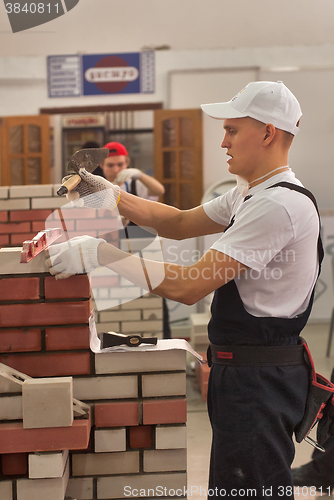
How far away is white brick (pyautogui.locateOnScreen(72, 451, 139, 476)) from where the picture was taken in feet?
4.69

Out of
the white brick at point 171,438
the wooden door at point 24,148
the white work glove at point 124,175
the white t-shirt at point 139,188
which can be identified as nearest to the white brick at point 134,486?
the white brick at point 171,438

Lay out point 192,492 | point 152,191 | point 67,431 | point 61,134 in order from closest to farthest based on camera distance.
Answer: point 67,431, point 192,492, point 152,191, point 61,134

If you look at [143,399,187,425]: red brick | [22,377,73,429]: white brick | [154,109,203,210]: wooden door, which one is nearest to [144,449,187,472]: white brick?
[143,399,187,425]: red brick

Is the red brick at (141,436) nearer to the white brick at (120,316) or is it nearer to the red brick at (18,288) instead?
the red brick at (18,288)

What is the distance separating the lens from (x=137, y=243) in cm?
311

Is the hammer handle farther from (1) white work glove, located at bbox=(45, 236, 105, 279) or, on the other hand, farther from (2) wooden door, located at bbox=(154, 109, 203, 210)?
(2) wooden door, located at bbox=(154, 109, 203, 210)

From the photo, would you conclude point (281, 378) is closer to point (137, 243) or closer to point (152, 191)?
point (137, 243)

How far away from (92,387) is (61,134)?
5.70 meters

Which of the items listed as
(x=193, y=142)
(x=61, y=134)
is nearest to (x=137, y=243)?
(x=193, y=142)

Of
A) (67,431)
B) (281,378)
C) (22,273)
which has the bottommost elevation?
(67,431)

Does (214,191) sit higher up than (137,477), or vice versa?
(214,191)

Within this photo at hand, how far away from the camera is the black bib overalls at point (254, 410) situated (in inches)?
51.1

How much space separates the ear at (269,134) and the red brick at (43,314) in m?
0.72

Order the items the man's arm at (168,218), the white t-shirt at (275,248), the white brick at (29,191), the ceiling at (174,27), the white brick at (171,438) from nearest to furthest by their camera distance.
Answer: the white t-shirt at (275,248)
the white brick at (171,438)
the man's arm at (168,218)
the white brick at (29,191)
the ceiling at (174,27)
